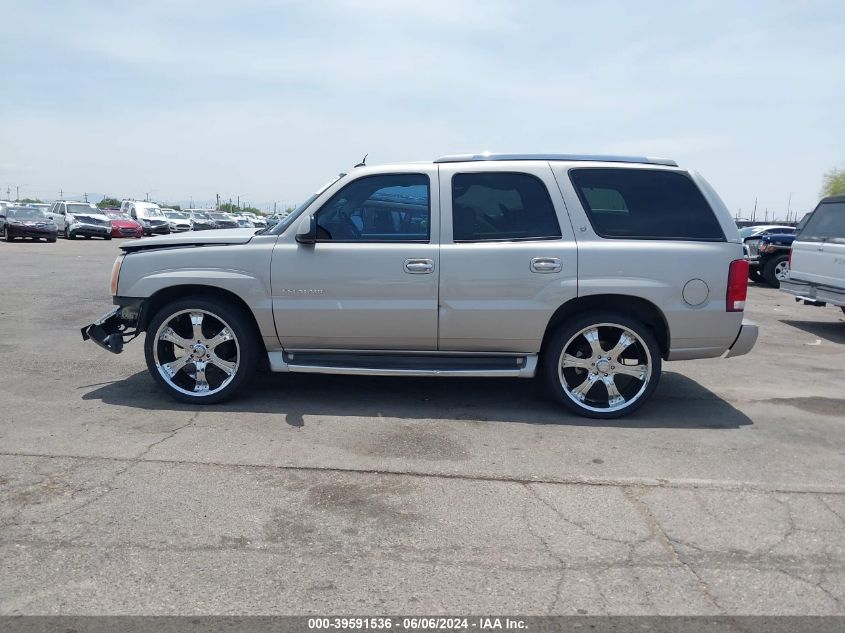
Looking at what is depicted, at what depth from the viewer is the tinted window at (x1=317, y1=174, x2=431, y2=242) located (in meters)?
5.60

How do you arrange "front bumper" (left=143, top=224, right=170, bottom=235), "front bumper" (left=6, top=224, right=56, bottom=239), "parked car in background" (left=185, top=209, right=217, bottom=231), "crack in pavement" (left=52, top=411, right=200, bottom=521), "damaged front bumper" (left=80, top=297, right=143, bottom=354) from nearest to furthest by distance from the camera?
1. "crack in pavement" (left=52, top=411, right=200, bottom=521)
2. "damaged front bumper" (left=80, top=297, right=143, bottom=354)
3. "front bumper" (left=6, top=224, right=56, bottom=239)
4. "front bumper" (left=143, top=224, right=170, bottom=235)
5. "parked car in background" (left=185, top=209, right=217, bottom=231)

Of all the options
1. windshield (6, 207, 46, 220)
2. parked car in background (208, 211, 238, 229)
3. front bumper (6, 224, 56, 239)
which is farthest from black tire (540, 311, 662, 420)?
parked car in background (208, 211, 238, 229)

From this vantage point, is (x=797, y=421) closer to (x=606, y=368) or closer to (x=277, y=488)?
(x=606, y=368)

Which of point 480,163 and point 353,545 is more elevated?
point 480,163

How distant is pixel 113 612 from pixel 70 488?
1384mm

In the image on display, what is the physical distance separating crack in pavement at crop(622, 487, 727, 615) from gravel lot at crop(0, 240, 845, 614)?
0.01 meters

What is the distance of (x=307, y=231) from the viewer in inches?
216

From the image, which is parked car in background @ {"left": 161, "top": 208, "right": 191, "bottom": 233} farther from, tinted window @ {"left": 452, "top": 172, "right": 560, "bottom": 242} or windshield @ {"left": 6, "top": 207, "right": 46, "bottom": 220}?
tinted window @ {"left": 452, "top": 172, "right": 560, "bottom": 242}

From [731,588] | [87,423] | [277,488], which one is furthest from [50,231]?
[731,588]

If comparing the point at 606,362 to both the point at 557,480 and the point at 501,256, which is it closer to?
the point at 501,256

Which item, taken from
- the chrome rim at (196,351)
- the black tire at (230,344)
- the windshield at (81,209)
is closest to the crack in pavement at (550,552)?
the black tire at (230,344)

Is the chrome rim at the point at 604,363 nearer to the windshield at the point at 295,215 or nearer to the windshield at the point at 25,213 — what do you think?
the windshield at the point at 295,215

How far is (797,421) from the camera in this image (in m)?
5.65

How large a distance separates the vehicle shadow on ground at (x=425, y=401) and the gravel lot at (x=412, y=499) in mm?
30
